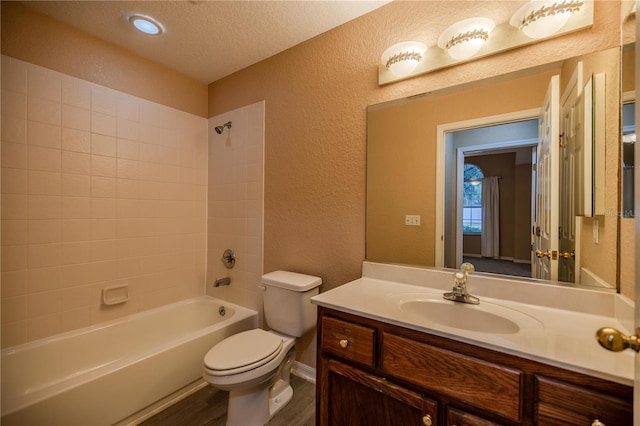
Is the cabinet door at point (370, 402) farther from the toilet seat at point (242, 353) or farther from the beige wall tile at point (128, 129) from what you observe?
the beige wall tile at point (128, 129)

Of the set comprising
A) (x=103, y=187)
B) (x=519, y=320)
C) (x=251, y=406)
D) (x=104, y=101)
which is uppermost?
(x=104, y=101)

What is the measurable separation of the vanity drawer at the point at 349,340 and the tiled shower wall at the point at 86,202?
5.71 ft

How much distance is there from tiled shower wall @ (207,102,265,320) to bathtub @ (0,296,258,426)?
290 millimetres

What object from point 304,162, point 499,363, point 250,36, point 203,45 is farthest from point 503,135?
point 203,45

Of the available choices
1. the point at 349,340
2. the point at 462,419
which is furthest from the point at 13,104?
the point at 462,419

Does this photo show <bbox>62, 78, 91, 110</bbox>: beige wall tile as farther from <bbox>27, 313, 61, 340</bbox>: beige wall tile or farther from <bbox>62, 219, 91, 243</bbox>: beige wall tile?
<bbox>27, 313, 61, 340</bbox>: beige wall tile

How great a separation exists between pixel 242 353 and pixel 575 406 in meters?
1.36

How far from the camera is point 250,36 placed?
1870 mm

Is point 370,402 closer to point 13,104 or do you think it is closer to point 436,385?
point 436,385

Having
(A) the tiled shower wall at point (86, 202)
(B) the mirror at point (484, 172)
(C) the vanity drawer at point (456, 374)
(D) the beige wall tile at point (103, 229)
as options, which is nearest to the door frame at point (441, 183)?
(B) the mirror at point (484, 172)

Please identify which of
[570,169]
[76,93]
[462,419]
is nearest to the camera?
[462,419]

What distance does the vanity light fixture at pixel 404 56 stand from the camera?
4.70 ft

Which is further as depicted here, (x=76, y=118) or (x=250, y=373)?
(x=76, y=118)

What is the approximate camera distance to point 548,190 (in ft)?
3.75
